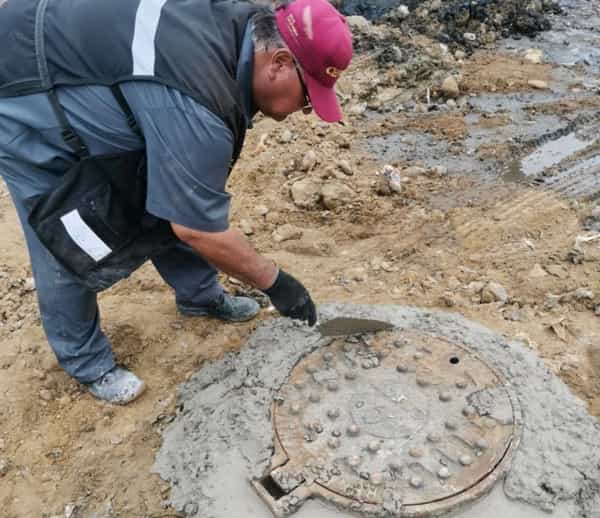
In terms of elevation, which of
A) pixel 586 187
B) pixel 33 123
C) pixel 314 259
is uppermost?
pixel 33 123

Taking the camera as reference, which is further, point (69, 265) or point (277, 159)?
point (277, 159)

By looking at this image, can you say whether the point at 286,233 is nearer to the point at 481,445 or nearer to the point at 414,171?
the point at 414,171

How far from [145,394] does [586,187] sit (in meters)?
2.87

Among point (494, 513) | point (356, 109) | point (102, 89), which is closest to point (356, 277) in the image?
point (494, 513)

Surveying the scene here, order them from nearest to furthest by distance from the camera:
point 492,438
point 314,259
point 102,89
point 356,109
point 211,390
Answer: point 102,89 → point 492,438 → point 211,390 → point 314,259 → point 356,109

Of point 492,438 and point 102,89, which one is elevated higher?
point 102,89

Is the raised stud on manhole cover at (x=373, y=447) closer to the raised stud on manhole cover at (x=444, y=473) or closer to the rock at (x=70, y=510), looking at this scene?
the raised stud on manhole cover at (x=444, y=473)

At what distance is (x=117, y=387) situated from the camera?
247 cm

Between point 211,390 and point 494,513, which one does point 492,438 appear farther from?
point 211,390

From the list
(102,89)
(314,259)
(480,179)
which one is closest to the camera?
(102,89)

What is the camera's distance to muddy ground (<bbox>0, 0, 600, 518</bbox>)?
2.36 meters

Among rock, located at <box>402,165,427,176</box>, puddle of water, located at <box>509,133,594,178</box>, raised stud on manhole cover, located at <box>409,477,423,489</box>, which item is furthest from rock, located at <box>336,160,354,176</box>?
raised stud on manhole cover, located at <box>409,477,423,489</box>

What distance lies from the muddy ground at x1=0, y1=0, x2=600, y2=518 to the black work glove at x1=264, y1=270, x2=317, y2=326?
590 millimetres

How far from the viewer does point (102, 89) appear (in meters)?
1.80
